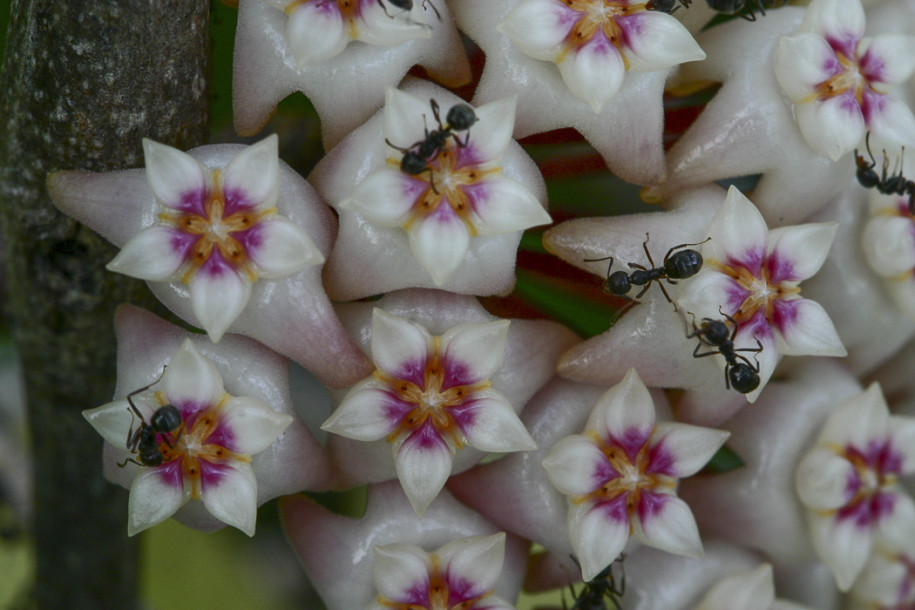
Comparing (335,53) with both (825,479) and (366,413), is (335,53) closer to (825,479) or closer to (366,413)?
(366,413)

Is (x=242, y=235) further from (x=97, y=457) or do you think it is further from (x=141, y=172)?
(x=97, y=457)

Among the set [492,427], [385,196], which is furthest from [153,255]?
[492,427]

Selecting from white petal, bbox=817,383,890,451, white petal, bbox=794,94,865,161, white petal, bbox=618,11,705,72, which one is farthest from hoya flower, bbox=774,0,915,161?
white petal, bbox=817,383,890,451

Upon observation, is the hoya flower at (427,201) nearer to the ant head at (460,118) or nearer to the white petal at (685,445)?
the ant head at (460,118)

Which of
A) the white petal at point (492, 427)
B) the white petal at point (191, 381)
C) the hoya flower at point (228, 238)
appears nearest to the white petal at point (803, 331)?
the white petal at point (492, 427)

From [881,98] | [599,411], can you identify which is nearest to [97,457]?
[599,411]

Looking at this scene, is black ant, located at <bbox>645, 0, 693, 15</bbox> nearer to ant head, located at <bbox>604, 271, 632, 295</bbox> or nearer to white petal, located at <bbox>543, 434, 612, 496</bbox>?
ant head, located at <bbox>604, 271, 632, 295</bbox>

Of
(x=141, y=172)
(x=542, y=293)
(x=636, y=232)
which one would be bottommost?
(x=542, y=293)

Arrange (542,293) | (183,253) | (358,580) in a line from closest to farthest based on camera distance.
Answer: (183,253)
(358,580)
(542,293)
